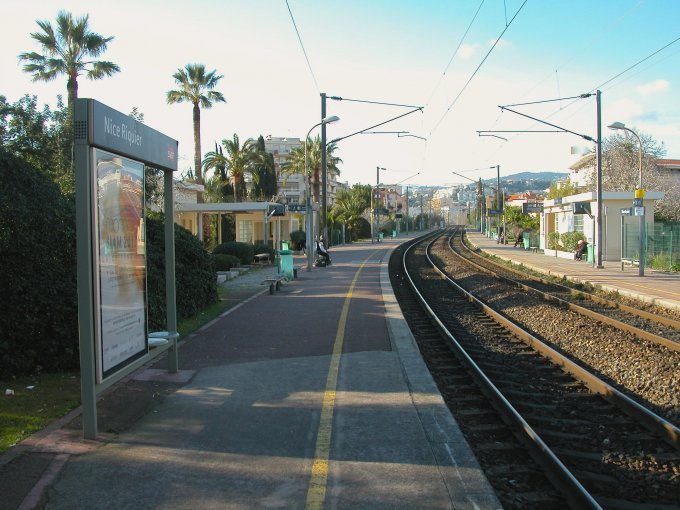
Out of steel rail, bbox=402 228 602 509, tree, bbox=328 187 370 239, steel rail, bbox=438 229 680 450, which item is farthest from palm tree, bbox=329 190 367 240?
steel rail, bbox=402 228 602 509

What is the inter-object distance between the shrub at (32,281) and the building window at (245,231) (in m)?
31.2

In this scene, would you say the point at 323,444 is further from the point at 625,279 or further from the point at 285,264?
the point at 625,279

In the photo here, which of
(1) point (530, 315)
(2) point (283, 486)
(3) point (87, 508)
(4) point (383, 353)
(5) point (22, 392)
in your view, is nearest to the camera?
(3) point (87, 508)

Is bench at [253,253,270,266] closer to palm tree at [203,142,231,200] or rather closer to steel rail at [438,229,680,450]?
steel rail at [438,229,680,450]

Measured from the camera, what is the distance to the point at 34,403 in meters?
6.34

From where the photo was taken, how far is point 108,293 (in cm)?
Answer: 572

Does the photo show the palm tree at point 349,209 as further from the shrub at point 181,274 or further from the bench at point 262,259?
the shrub at point 181,274

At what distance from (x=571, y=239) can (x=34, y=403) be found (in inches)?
1272

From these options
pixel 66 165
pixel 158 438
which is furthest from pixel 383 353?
pixel 66 165

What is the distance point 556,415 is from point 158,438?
13.6ft

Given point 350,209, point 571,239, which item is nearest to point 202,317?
point 571,239

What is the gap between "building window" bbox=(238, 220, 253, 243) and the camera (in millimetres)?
39188

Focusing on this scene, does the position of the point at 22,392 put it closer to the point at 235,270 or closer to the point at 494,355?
the point at 494,355

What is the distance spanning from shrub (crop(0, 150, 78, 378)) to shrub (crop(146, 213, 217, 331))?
6.26ft
